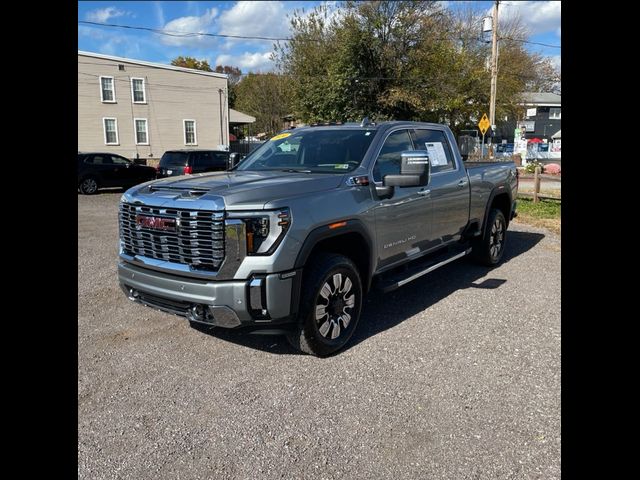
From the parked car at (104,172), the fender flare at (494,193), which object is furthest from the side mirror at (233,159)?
the parked car at (104,172)

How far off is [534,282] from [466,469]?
13.5 ft

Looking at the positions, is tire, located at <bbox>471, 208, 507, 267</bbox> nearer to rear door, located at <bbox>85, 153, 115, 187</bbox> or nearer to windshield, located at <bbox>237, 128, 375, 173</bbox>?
windshield, located at <bbox>237, 128, 375, 173</bbox>

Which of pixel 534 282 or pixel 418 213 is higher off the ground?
pixel 418 213

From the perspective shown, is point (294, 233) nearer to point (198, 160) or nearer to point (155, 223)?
point (155, 223)

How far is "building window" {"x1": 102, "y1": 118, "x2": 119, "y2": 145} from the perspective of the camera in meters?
29.2

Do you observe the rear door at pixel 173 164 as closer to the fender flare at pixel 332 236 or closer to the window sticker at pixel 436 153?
the window sticker at pixel 436 153

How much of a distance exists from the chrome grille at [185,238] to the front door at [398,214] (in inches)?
61.4

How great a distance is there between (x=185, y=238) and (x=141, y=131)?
29526 mm

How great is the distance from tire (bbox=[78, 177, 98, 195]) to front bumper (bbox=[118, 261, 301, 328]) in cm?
1608

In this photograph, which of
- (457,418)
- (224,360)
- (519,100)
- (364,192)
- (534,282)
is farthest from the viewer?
(519,100)
